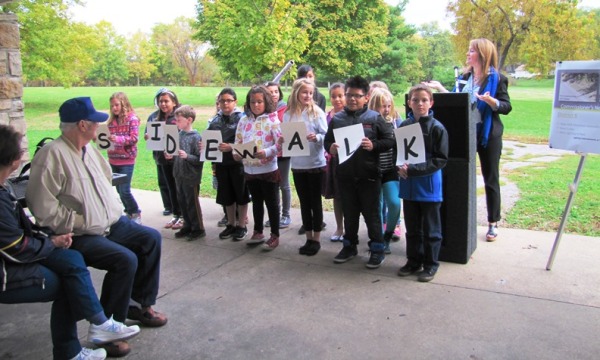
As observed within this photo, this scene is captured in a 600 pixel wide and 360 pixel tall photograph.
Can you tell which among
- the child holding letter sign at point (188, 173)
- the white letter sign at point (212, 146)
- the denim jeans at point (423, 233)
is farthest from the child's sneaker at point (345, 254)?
the child holding letter sign at point (188, 173)

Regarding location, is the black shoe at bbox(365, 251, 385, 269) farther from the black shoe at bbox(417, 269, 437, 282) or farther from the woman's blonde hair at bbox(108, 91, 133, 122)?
the woman's blonde hair at bbox(108, 91, 133, 122)

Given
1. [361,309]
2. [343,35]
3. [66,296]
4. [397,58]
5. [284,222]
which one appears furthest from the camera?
[397,58]

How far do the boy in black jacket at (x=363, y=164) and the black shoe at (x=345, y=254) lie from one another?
1 centimetres

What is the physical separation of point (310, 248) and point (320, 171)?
798 millimetres

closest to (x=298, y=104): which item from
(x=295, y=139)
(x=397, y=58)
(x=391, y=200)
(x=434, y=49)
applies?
(x=295, y=139)

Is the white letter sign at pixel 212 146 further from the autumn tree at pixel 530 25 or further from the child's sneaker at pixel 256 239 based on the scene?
the autumn tree at pixel 530 25

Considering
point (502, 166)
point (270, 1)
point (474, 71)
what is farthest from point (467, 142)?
point (270, 1)

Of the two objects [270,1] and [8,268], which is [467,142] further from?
[270,1]

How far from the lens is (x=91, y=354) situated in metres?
3.07

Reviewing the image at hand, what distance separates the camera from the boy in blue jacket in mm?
4164

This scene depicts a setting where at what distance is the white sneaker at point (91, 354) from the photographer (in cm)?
304

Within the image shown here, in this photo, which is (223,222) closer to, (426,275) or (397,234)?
(397,234)

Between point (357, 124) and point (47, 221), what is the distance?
8.47 ft

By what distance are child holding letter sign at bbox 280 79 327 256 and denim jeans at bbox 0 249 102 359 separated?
2.41m
